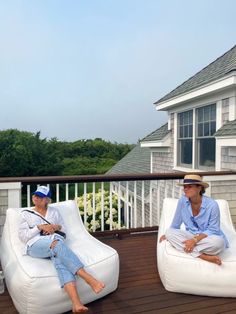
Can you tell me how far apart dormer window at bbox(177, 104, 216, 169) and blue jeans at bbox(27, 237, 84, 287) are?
15.7 ft

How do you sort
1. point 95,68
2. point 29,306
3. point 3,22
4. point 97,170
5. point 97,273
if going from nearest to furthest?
point 29,306
point 97,273
point 3,22
point 97,170
point 95,68

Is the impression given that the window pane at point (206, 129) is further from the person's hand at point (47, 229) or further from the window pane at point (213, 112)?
the person's hand at point (47, 229)

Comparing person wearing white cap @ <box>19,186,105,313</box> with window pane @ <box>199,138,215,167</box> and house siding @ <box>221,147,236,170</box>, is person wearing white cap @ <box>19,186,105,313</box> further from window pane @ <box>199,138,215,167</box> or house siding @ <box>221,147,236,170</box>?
window pane @ <box>199,138,215,167</box>

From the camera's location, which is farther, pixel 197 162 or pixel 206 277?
pixel 197 162

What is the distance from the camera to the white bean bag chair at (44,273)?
2.31 metres

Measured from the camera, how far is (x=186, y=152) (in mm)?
7992

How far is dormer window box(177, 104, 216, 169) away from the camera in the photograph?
676cm

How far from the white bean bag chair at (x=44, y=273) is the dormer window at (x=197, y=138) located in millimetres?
4306

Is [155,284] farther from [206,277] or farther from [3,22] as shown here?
[3,22]

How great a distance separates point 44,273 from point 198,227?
1403 mm

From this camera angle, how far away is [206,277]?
2648mm

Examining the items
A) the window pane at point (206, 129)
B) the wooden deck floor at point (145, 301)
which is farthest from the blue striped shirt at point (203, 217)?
the window pane at point (206, 129)

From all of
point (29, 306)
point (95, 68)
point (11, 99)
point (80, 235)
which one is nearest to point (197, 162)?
point (80, 235)

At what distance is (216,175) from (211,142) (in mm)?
2122
